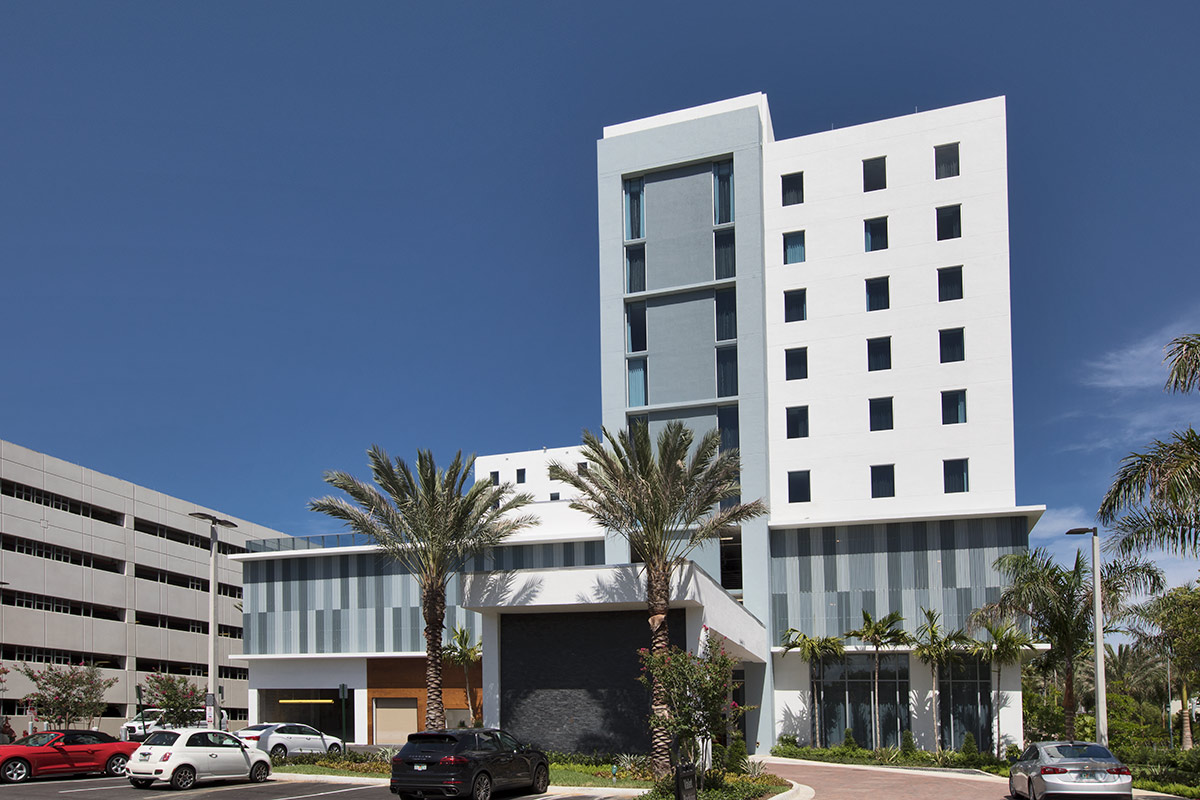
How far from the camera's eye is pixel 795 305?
47594 millimetres

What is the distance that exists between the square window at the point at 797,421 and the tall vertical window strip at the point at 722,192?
883 cm

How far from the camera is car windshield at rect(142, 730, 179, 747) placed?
2689 cm

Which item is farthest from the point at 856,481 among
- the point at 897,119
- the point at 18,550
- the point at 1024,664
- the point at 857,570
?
the point at 18,550

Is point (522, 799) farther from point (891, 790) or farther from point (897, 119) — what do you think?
point (897, 119)

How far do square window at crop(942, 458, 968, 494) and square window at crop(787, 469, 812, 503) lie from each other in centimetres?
552

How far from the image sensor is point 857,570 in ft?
145

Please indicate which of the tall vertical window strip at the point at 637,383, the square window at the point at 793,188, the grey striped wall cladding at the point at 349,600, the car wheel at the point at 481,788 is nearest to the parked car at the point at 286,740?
the grey striped wall cladding at the point at 349,600

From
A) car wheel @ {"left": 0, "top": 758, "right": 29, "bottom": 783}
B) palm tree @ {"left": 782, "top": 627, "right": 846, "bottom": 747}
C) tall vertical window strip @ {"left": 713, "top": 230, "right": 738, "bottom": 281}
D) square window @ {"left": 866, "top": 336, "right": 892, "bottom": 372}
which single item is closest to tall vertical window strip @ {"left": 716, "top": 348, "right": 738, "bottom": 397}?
tall vertical window strip @ {"left": 713, "top": 230, "right": 738, "bottom": 281}

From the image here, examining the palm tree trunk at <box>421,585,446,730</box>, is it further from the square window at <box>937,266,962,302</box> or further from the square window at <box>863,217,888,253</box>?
the square window at <box>937,266,962,302</box>

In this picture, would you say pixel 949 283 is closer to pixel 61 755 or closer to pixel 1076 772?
pixel 1076 772

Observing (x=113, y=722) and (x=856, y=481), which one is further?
(x=113, y=722)

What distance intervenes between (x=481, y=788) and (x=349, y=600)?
108 ft

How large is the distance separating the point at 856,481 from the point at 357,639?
2586 centimetres

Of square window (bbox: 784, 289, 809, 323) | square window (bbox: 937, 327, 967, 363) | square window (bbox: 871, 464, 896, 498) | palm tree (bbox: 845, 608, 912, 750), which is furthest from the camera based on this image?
square window (bbox: 784, 289, 809, 323)
